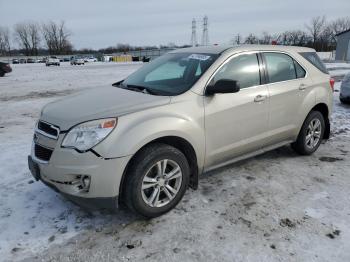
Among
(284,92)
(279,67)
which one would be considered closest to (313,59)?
(279,67)

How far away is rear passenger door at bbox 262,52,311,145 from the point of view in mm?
4406

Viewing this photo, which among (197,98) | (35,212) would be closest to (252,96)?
(197,98)

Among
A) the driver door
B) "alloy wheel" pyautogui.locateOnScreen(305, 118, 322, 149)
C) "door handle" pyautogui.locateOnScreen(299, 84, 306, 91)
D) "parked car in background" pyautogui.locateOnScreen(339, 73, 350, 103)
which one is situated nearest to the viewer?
the driver door

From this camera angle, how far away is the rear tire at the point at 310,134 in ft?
16.4

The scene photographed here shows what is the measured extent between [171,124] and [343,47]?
168ft

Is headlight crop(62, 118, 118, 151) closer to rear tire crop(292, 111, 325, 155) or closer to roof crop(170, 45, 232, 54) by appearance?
roof crop(170, 45, 232, 54)

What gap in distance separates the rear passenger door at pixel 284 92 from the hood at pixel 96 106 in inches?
64.8

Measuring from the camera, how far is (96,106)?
340cm

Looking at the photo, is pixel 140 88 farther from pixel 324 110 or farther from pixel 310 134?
pixel 324 110

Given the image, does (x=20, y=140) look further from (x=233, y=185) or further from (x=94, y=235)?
(x=233, y=185)

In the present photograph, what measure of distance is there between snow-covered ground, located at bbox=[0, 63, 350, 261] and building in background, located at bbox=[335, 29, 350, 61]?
46932 mm

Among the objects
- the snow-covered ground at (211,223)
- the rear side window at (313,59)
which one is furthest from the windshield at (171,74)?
the rear side window at (313,59)

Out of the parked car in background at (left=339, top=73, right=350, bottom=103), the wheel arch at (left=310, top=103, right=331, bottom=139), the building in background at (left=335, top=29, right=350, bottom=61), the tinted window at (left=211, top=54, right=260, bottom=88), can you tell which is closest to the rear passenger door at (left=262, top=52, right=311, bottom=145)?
the tinted window at (left=211, top=54, right=260, bottom=88)

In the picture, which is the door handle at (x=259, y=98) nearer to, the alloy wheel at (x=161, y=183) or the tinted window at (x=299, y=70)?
the tinted window at (x=299, y=70)
